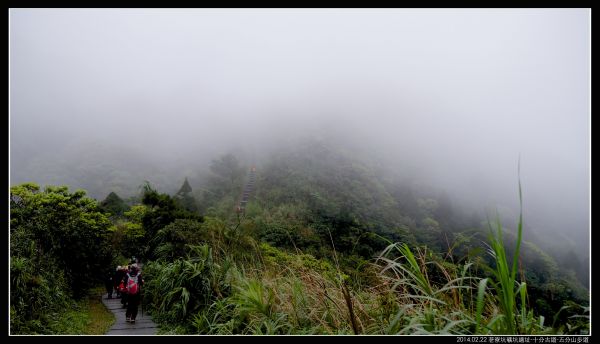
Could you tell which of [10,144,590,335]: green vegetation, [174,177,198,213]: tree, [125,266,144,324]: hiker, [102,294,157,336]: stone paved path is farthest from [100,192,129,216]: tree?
[125,266,144,324]: hiker

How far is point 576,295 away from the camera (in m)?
11.8

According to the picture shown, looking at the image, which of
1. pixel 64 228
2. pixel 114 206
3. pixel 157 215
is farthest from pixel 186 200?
pixel 64 228

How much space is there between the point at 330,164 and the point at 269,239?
13.3 metres

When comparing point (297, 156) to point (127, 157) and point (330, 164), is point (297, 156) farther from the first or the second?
point (127, 157)

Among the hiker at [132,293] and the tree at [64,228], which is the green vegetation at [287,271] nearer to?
the tree at [64,228]

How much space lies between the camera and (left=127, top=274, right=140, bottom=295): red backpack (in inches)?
226

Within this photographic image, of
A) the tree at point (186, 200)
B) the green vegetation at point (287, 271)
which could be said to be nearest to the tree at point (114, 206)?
the green vegetation at point (287, 271)

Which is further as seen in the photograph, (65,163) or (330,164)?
(65,163)

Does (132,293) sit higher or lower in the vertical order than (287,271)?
lower

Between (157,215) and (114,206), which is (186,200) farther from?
Answer: (157,215)

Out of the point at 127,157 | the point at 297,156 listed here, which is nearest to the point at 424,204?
the point at 297,156

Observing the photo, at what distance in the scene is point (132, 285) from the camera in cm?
580

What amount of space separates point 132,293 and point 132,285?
0.45ft

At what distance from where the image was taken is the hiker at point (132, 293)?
18.9 ft
